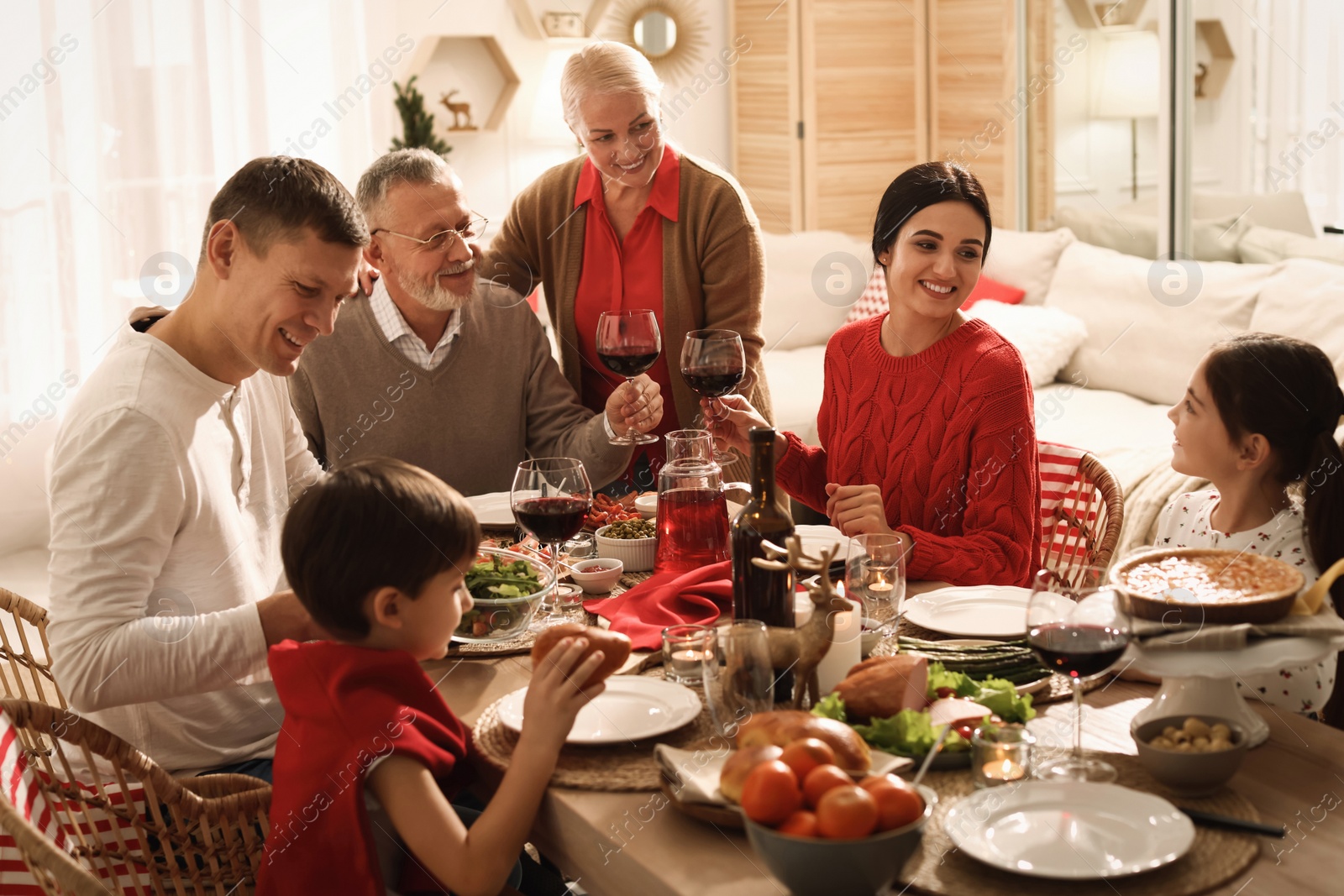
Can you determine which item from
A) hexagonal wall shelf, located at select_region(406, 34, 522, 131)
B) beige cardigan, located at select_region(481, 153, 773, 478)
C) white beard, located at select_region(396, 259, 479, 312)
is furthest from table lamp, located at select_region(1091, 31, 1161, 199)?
white beard, located at select_region(396, 259, 479, 312)

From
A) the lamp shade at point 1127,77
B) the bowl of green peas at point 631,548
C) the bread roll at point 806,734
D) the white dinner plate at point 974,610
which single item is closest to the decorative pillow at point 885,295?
the lamp shade at point 1127,77

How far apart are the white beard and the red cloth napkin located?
2.97 feet

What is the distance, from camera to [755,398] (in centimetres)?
280

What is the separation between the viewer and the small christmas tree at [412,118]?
15.8 feet

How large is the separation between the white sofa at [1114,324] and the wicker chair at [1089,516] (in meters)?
1.03

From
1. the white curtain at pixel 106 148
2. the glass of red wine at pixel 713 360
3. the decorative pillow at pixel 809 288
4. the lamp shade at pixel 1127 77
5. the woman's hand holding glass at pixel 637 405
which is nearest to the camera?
the glass of red wine at pixel 713 360

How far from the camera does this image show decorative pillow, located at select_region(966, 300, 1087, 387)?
4328 mm

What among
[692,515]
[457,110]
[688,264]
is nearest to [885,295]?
[457,110]

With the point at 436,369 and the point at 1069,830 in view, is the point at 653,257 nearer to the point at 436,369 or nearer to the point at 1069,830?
the point at 436,369

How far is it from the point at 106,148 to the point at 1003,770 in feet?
11.9

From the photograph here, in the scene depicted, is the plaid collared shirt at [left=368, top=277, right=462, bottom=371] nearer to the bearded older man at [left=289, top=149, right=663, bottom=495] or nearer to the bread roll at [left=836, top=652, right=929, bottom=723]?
the bearded older man at [left=289, top=149, right=663, bottom=495]

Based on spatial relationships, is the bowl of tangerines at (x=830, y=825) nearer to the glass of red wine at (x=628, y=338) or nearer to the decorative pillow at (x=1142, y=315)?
the glass of red wine at (x=628, y=338)

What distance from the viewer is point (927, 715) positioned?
125 centimetres

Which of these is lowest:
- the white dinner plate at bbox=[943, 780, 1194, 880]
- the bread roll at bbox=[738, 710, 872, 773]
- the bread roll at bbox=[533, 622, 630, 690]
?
the white dinner plate at bbox=[943, 780, 1194, 880]
